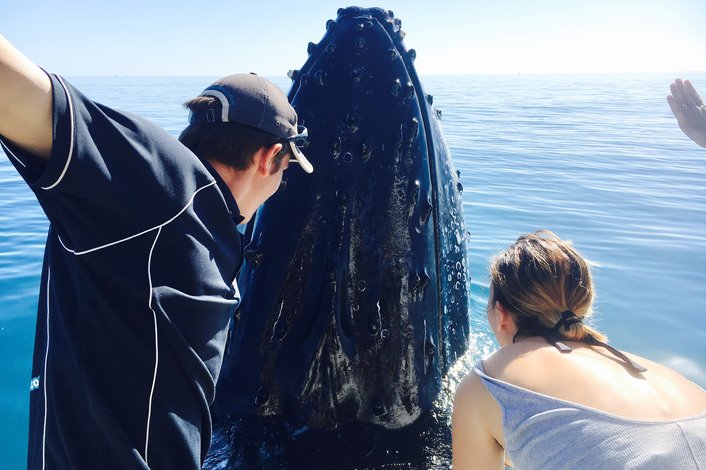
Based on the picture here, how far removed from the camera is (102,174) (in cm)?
144

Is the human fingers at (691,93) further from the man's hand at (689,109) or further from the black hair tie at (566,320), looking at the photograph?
the black hair tie at (566,320)

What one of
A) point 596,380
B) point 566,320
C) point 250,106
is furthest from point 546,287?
point 250,106

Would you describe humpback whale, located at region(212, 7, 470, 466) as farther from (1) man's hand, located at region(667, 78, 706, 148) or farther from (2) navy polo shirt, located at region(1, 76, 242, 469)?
(1) man's hand, located at region(667, 78, 706, 148)

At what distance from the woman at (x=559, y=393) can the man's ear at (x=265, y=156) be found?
1.16m

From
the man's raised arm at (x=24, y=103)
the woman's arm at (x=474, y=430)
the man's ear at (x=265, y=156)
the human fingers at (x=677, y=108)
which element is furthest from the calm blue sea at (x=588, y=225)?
the man's raised arm at (x=24, y=103)

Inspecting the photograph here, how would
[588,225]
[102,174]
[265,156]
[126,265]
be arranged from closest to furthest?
[102,174] < [126,265] < [265,156] < [588,225]

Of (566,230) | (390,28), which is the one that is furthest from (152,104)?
(390,28)

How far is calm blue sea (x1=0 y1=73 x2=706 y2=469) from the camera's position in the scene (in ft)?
19.3

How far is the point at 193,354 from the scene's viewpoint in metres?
1.72

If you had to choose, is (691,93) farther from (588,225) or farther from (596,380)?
(588,225)

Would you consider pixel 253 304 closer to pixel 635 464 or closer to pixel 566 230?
pixel 635 464

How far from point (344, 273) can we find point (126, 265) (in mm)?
1341

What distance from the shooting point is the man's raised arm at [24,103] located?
128 cm

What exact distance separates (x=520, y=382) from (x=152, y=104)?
30.7 meters
